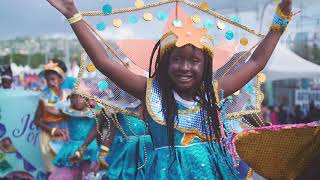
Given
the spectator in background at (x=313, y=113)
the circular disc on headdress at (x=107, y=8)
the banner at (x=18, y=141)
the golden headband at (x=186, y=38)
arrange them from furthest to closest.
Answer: the spectator in background at (x=313, y=113)
the banner at (x=18, y=141)
the circular disc on headdress at (x=107, y=8)
the golden headband at (x=186, y=38)

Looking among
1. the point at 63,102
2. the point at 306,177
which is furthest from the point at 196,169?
the point at 63,102

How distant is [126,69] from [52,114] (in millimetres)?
4803

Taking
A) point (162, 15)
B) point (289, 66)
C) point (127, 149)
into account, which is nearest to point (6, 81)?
point (127, 149)

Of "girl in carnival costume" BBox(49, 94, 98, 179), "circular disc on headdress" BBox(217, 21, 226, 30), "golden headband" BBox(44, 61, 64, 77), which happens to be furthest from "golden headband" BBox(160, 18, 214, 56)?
"golden headband" BBox(44, 61, 64, 77)

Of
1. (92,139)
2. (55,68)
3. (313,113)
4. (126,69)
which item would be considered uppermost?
(126,69)

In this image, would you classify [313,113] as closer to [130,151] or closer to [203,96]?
[130,151]

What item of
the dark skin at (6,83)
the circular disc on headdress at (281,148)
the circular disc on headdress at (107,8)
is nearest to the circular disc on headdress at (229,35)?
the circular disc on headdress at (107,8)

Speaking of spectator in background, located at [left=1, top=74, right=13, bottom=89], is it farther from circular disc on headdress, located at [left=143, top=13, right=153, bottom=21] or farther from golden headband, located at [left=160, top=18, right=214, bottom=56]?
golden headband, located at [left=160, top=18, right=214, bottom=56]

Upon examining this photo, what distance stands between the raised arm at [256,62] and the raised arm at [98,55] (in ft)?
1.49

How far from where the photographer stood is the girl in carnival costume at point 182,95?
2883mm

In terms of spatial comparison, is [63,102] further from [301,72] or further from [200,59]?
[301,72]

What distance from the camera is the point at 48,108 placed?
766 centimetres

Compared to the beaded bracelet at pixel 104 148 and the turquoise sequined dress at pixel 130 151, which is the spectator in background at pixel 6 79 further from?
the turquoise sequined dress at pixel 130 151

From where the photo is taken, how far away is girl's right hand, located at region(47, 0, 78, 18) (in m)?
2.81
